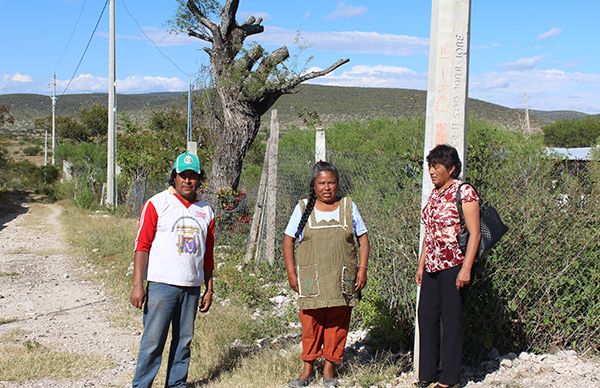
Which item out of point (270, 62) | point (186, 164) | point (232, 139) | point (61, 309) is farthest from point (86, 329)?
point (270, 62)

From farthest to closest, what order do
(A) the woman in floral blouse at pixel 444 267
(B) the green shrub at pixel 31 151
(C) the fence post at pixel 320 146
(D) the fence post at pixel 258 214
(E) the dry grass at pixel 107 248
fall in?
(B) the green shrub at pixel 31 151 → (D) the fence post at pixel 258 214 → (E) the dry grass at pixel 107 248 → (C) the fence post at pixel 320 146 → (A) the woman in floral blouse at pixel 444 267

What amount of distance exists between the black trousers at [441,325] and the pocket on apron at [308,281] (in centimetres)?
73

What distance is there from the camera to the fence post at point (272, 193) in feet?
31.3

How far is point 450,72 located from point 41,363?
4120 mm

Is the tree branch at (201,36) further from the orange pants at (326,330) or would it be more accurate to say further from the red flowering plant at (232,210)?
the orange pants at (326,330)

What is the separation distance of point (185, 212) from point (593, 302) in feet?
10.3

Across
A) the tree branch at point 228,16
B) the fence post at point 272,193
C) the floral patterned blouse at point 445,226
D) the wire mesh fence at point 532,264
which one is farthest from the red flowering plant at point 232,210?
the floral patterned blouse at point 445,226

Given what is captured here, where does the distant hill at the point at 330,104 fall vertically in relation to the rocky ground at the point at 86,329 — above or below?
above

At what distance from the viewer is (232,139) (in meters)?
13.3

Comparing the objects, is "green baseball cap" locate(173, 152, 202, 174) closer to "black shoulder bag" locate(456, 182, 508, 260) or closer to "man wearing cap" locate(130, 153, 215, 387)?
"man wearing cap" locate(130, 153, 215, 387)

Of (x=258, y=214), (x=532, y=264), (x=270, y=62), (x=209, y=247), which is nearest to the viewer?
(x=209, y=247)

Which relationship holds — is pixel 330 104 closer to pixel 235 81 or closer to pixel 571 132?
pixel 571 132

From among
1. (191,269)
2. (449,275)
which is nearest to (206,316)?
(191,269)

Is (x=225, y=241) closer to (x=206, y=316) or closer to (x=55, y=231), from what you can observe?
(x=206, y=316)
